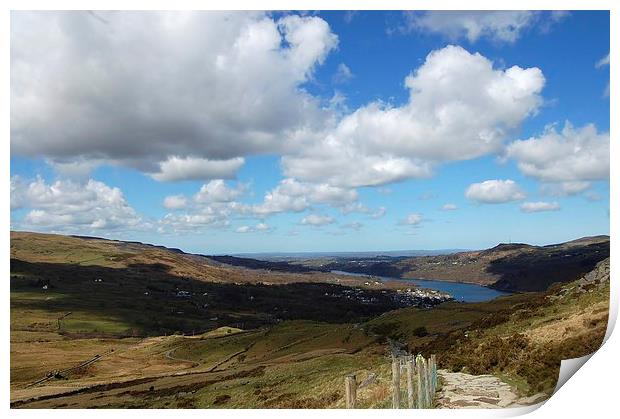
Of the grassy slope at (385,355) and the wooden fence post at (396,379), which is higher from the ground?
the wooden fence post at (396,379)

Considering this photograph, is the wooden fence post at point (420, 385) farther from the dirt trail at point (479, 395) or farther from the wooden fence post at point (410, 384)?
the dirt trail at point (479, 395)

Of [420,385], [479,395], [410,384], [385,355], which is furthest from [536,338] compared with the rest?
[385,355]

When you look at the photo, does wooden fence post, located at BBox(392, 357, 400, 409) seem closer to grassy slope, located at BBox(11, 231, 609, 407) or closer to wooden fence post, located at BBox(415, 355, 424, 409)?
wooden fence post, located at BBox(415, 355, 424, 409)

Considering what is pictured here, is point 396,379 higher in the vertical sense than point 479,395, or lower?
higher

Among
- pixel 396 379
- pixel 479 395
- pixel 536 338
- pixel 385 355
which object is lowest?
pixel 385 355

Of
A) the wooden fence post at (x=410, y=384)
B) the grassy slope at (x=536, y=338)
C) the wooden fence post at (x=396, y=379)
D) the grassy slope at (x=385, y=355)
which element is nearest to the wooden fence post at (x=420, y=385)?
the wooden fence post at (x=410, y=384)

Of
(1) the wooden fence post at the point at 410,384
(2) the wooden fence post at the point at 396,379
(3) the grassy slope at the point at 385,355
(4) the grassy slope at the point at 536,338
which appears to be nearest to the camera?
(2) the wooden fence post at the point at 396,379

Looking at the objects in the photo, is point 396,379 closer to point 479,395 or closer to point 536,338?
point 479,395

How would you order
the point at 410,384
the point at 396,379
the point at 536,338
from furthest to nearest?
1. the point at 536,338
2. the point at 410,384
3. the point at 396,379
